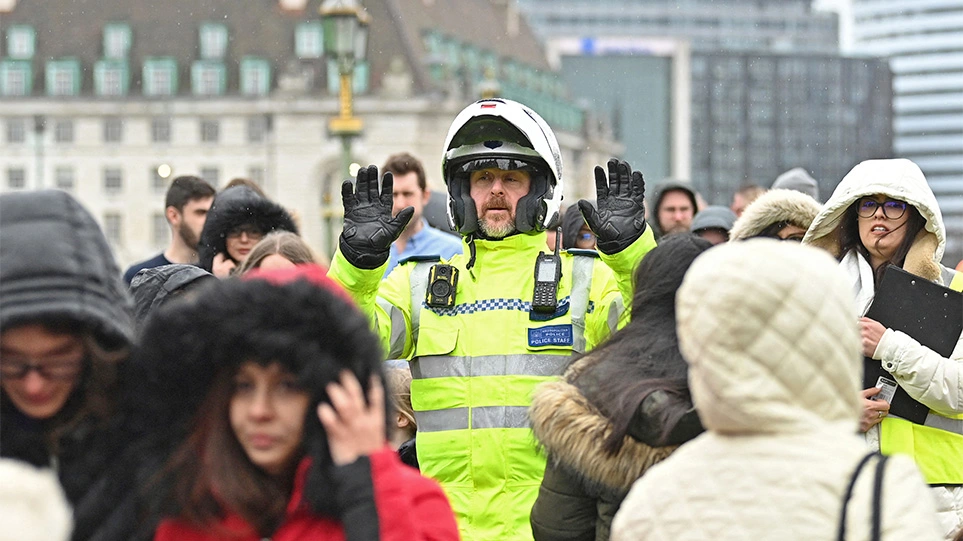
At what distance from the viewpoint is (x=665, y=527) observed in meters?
3.19

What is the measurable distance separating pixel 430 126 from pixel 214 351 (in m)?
80.1

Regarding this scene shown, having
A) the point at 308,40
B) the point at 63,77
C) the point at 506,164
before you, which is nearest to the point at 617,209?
the point at 506,164

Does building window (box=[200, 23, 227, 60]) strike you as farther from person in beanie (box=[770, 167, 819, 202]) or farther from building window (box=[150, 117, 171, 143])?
person in beanie (box=[770, 167, 819, 202])

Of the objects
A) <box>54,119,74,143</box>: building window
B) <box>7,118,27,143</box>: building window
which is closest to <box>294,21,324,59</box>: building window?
<box>54,119,74,143</box>: building window

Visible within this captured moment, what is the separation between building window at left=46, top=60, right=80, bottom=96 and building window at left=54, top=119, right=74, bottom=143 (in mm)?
1463

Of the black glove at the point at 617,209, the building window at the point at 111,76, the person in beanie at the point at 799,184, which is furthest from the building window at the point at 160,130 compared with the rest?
the black glove at the point at 617,209

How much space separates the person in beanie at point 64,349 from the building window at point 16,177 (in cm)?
8806

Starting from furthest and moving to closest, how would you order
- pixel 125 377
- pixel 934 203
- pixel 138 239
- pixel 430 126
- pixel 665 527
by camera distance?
pixel 138 239 → pixel 430 126 → pixel 934 203 → pixel 125 377 → pixel 665 527

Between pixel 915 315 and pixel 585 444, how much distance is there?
178cm

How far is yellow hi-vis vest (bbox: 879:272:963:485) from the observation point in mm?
5609

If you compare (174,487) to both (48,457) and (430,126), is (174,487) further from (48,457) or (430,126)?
(430,126)

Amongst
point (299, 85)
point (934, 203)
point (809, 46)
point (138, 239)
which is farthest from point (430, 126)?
point (809, 46)

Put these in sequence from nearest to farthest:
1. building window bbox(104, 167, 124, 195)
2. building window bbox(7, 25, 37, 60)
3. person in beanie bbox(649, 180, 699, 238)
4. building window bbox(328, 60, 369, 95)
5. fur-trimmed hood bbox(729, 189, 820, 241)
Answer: fur-trimmed hood bbox(729, 189, 820, 241) → person in beanie bbox(649, 180, 699, 238) → building window bbox(328, 60, 369, 95) → building window bbox(7, 25, 37, 60) → building window bbox(104, 167, 124, 195)

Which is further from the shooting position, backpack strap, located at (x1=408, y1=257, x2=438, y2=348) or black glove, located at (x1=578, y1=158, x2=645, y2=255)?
backpack strap, located at (x1=408, y1=257, x2=438, y2=348)
